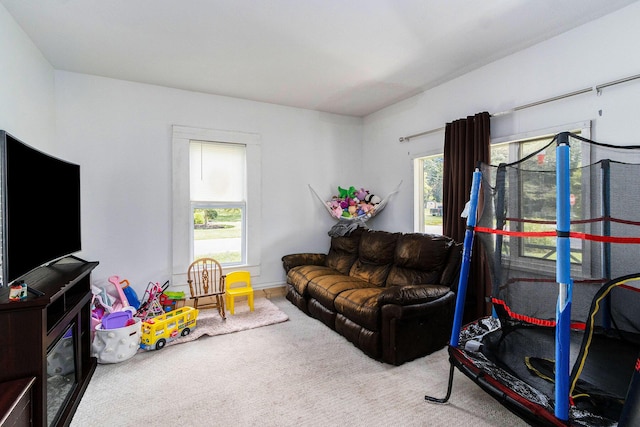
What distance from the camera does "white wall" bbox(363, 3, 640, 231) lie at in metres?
2.21

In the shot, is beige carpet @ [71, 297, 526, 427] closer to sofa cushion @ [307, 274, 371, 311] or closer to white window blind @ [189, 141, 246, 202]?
sofa cushion @ [307, 274, 371, 311]

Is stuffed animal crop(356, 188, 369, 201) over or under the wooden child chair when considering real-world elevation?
over

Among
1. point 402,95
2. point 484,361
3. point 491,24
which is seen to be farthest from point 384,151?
point 484,361

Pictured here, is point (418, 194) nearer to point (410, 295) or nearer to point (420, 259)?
point (420, 259)

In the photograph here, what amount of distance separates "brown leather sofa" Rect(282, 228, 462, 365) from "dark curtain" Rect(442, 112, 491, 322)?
0.29 meters

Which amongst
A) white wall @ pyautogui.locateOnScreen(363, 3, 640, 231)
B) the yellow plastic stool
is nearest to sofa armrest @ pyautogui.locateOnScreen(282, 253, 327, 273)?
the yellow plastic stool

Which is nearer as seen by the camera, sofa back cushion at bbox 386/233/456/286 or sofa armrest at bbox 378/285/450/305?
sofa armrest at bbox 378/285/450/305

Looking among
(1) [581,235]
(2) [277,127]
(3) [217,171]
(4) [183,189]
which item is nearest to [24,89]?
(4) [183,189]

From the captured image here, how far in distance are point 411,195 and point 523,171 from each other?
7.44ft

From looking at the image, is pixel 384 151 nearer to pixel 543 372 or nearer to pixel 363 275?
pixel 363 275

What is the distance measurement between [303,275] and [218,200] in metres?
1.52

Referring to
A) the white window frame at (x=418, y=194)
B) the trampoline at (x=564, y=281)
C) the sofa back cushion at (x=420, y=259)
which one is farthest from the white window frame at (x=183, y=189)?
the trampoline at (x=564, y=281)

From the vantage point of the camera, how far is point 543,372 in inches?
68.7

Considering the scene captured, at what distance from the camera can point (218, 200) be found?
4070 millimetres
